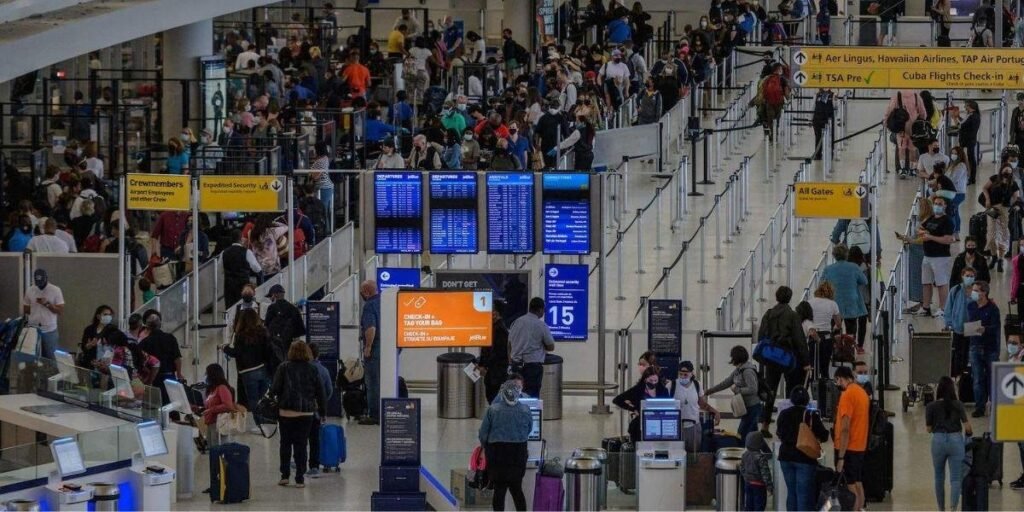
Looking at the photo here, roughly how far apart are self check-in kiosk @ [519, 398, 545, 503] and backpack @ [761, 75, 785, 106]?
639 inches

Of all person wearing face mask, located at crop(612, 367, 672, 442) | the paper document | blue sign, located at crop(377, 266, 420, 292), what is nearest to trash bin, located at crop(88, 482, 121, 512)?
person wearing face mask, located at crop(612, 367, 672, 442)

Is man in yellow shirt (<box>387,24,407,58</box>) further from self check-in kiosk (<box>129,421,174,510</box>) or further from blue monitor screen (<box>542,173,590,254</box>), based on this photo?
self check-in kiosk (<box>129,421,174,510</box>)

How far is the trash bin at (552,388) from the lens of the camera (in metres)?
22.5

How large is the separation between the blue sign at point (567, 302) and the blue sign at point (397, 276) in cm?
140

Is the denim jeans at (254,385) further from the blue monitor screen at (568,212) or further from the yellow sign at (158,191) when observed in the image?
the blue monitor screen at (568,212)

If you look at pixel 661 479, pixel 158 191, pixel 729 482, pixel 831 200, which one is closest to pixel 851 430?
pixel 729 482

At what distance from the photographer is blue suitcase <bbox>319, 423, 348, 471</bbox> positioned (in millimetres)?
19922

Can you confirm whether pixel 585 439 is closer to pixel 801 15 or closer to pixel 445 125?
pixel 445 125

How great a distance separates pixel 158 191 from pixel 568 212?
14.3 feet

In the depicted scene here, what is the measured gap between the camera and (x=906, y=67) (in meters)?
28.8

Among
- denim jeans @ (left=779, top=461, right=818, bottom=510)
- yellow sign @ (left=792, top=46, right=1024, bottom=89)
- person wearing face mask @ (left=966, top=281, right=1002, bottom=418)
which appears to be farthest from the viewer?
yellow sign @ (left=792, top=46, right=1024, bottom=89)

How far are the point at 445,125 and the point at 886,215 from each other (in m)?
6.74

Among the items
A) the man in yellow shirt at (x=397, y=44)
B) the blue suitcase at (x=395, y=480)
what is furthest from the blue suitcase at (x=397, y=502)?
the man in yellow shirt at (x=397, y=44)

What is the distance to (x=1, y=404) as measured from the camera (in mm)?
21125
